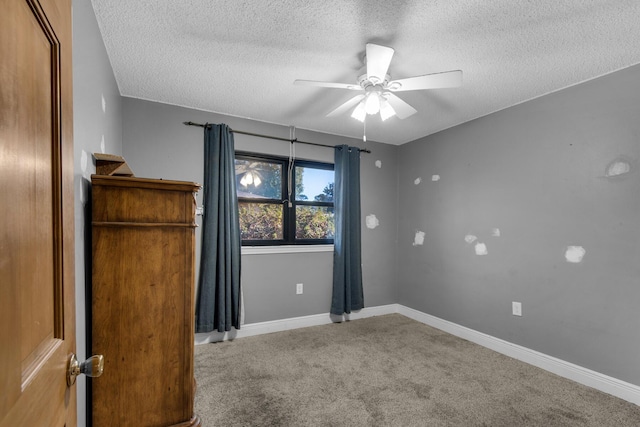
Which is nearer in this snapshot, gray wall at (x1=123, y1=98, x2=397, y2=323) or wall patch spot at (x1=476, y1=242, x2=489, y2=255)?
gray wall at (x1=123, y1=98, x2=397, y2=323)

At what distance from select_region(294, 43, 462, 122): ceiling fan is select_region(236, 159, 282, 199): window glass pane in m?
1.29

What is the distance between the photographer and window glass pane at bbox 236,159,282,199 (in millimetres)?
3314

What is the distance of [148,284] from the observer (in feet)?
4.67

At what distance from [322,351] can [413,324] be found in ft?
4.41

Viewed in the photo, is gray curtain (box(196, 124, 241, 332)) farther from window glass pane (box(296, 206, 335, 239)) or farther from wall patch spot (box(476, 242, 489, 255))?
wall patch spot (box(476, 242, 489, 255))

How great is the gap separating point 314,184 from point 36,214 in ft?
10.6

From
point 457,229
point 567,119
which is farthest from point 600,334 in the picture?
point 567,119

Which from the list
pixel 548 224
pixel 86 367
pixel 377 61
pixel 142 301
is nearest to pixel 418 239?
pixel 548 224

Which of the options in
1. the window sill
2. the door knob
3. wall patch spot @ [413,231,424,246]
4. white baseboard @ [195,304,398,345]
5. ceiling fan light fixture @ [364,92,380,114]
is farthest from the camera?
wall patch spot @ [413,231,424,246]

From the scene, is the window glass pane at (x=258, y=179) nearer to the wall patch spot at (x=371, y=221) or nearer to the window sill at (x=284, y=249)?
the window sill at (x=284, y=249)

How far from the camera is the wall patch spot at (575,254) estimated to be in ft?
7.79

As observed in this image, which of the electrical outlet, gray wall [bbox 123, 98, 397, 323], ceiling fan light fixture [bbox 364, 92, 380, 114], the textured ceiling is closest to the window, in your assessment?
gray wall [bbox 123, 98, 397, 323]

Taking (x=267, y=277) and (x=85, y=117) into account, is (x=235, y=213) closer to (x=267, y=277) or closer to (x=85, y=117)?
(x=267, y=277)

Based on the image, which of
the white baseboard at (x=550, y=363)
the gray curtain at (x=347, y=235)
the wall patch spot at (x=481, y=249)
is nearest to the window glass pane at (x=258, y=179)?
the gray curtain at (x=347, y=235)
